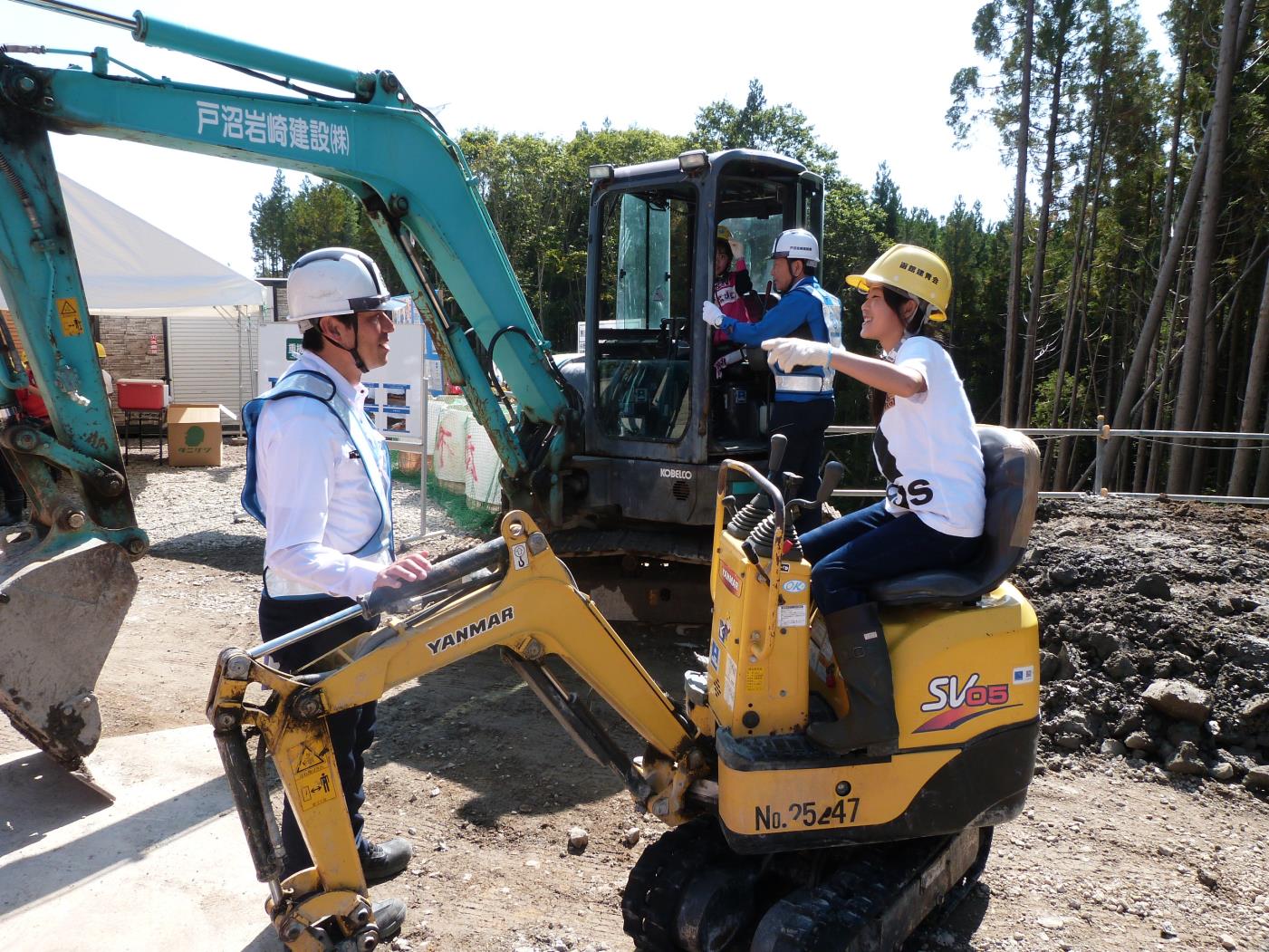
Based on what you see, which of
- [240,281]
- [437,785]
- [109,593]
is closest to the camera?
[109,593]

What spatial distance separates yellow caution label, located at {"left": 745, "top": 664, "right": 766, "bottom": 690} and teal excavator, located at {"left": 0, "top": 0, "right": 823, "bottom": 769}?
112 inches

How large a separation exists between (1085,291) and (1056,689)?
2817 cm

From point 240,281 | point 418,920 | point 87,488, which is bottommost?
point 418,920

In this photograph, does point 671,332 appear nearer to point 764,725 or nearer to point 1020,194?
point 764,725

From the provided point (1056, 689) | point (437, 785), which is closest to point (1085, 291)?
point (1056, 689)

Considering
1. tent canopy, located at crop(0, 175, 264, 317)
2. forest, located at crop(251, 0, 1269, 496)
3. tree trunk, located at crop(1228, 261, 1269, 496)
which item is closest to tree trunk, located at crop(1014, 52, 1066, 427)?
forest, located at crop(251, 0, 1269, 496)

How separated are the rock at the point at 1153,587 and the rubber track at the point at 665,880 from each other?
167 inches

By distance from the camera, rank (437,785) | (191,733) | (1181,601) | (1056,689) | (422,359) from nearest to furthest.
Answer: (437,785) < (191,733) < (1056,689) < (1181,601) < (422,359)

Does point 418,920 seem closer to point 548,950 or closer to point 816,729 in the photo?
point 548,950

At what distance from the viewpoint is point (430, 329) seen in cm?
617

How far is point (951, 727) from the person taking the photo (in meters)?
3.17

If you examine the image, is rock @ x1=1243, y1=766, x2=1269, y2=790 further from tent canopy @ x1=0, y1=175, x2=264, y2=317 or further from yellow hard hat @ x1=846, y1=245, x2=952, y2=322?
tent canopy @ x1=0, y1=175, x2=264, y2=317

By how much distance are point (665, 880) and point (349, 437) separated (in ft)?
5.81

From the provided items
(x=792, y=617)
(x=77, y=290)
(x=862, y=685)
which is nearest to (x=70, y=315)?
(x=77, y=290)
